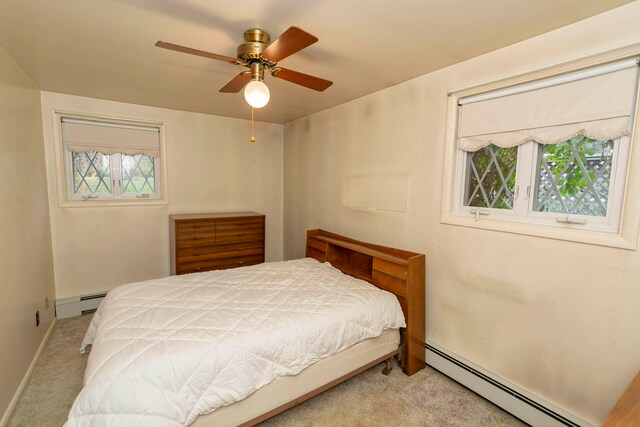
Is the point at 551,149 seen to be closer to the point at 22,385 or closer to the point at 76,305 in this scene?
the point at 22,385

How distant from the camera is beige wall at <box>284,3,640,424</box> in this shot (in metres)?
1.52

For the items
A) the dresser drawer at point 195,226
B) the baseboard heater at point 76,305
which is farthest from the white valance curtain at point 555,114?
the baseboard heater at point 76,305

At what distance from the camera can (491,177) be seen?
2.09 meters

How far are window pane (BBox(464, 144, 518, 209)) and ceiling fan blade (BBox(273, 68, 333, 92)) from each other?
122 cm

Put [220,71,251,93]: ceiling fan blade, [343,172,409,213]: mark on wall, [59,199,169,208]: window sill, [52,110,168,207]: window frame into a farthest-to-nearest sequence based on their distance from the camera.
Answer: [59,199,169,208]: window sill, [52,110,168,207]: window frame, [343,172,409,213]: mark on wall, [220,71,251,93]: ceiling fan blade

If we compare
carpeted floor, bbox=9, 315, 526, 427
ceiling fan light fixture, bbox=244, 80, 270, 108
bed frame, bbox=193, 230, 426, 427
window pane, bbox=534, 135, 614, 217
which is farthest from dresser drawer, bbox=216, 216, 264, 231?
window pane, bbox=534, 135, 614, 217

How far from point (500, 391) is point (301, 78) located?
2423 mm

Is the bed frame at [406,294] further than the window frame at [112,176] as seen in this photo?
No

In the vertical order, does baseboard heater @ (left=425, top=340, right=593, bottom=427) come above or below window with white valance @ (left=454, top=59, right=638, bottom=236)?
below

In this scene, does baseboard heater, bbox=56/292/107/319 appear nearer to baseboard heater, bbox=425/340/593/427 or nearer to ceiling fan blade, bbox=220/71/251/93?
ceiling fan blade, bbox=220/71/251/93

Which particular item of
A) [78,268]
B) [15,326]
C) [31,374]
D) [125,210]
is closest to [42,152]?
[125,210]

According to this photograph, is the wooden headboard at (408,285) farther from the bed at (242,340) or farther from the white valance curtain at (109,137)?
the white valance curtain at (109,137)

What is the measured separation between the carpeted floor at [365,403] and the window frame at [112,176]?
1.63m

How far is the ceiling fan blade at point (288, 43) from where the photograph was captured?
1307 millimetres
